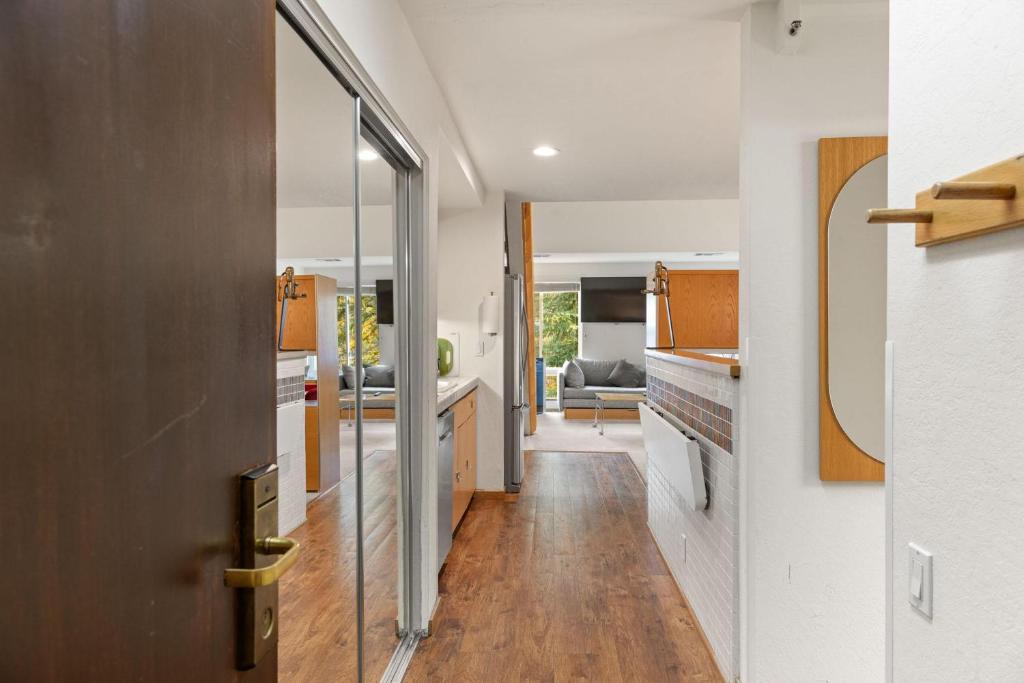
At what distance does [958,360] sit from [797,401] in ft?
3.81

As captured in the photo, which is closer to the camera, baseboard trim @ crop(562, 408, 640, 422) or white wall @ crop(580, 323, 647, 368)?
baseboard trim @ crop(562, 408, 640, 422)

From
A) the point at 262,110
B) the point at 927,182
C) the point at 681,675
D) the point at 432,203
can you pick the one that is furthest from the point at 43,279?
the point at 681,675

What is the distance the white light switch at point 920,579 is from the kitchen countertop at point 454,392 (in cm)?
218

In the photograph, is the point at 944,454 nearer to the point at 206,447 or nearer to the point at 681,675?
the point at 206,447

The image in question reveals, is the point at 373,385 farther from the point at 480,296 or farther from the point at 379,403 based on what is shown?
the point at 480,296

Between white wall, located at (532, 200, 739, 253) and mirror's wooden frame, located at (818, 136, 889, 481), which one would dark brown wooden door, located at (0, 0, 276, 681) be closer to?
mirror's wooden frame, located at (818, 136, 889, 481)

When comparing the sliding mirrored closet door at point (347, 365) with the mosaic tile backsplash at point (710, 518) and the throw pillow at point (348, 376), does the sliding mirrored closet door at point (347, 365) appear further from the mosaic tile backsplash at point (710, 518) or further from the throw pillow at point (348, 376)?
the mosaic tile backsplash at point (710, 518)

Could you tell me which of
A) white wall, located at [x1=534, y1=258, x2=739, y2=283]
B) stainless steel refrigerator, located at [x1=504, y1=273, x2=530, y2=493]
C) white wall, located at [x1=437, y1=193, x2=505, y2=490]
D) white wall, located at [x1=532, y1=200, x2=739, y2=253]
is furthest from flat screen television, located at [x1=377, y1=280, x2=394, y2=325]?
white wall, located at [x1=534, y1=258, x2=739, y2=283]

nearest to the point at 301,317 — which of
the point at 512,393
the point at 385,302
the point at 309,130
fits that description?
the point at 309,130

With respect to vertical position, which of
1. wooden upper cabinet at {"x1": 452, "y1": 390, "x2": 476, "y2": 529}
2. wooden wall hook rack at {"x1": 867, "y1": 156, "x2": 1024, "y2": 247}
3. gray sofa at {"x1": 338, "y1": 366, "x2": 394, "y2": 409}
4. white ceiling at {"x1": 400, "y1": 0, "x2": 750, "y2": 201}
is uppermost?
white ceiling at {"x1": 400, "y1": 0, "x2": 750, "y2": 201}

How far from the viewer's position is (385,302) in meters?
2.12

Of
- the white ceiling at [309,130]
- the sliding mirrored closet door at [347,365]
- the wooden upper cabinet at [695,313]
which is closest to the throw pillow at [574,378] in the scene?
the wooden upper cabinet at [695,313]

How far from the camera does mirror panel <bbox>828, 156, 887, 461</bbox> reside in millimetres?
1899

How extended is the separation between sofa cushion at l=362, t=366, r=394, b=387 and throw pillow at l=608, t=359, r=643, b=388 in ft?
23.2
